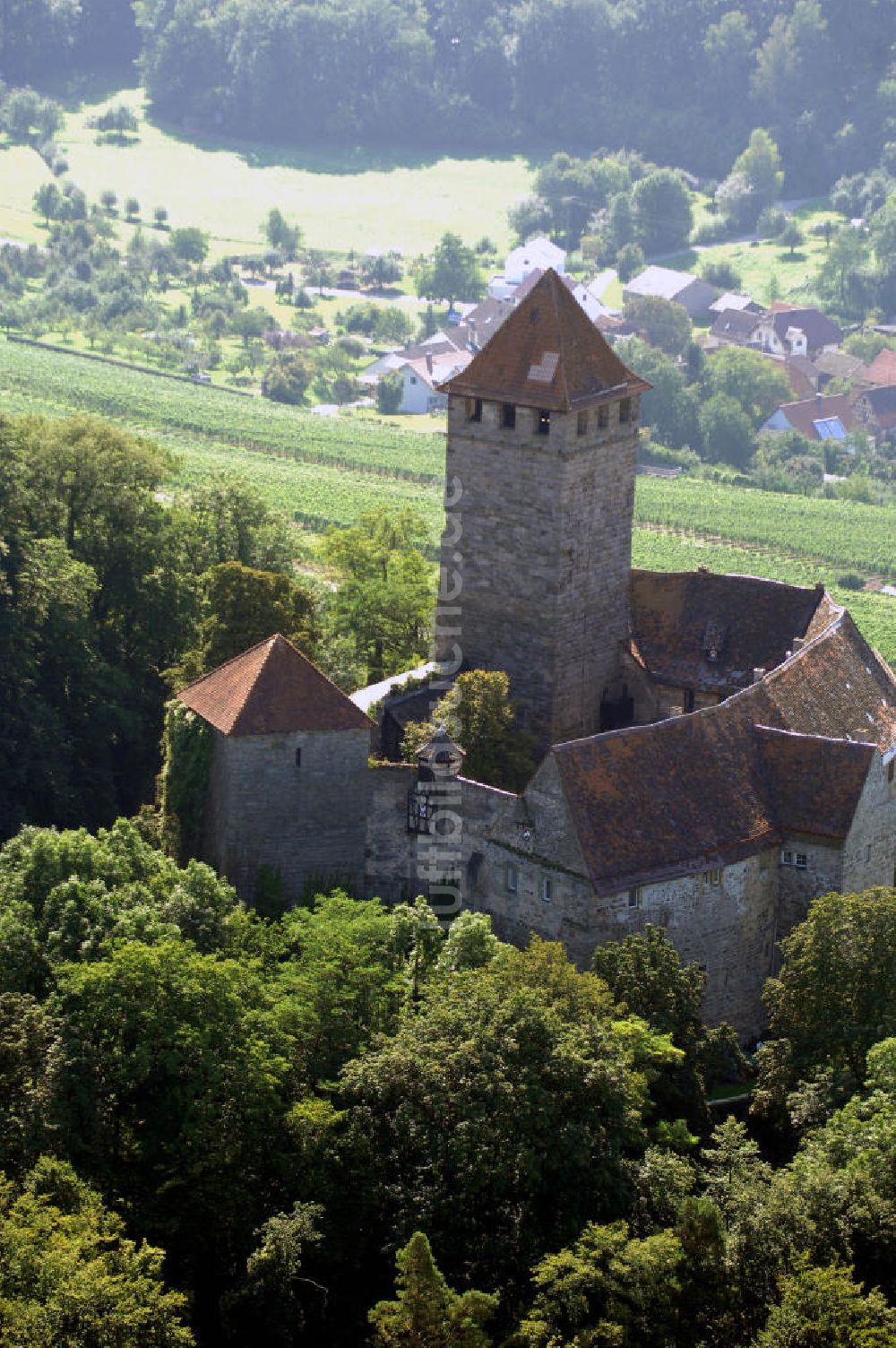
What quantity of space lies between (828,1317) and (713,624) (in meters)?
25.9

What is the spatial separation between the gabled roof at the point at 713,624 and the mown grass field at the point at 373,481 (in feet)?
124

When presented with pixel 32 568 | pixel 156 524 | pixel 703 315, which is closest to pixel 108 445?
pixel 156 524

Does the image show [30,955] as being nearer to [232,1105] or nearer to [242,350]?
[232,1105]

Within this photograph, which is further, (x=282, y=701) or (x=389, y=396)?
(x=389, y=396)

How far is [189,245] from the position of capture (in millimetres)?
173625

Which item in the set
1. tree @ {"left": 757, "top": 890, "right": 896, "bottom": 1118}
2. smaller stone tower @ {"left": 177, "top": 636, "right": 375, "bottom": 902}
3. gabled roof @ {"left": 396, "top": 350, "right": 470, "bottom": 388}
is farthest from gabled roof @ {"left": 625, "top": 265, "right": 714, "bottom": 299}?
tree @ {"left": 757, "top": 890, "right": 896, "bottom": 1118}

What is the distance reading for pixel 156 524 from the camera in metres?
69.7

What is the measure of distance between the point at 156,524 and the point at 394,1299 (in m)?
30.6

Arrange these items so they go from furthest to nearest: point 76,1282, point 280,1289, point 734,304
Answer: point 734,304 → point 280,1289 → point 76,1282

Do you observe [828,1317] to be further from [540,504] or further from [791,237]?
[791,237]

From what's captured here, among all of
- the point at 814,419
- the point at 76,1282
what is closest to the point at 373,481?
the point at 814,419

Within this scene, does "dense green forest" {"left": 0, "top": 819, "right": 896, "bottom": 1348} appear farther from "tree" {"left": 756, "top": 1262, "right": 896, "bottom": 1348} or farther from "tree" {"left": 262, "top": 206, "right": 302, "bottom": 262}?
"tree" {"left": 262, "top": 206, "right": 302, "bottom": 262}

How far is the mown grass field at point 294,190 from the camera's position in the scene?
18412 cm

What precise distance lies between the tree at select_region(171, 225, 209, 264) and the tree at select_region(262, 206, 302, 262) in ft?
18.8
